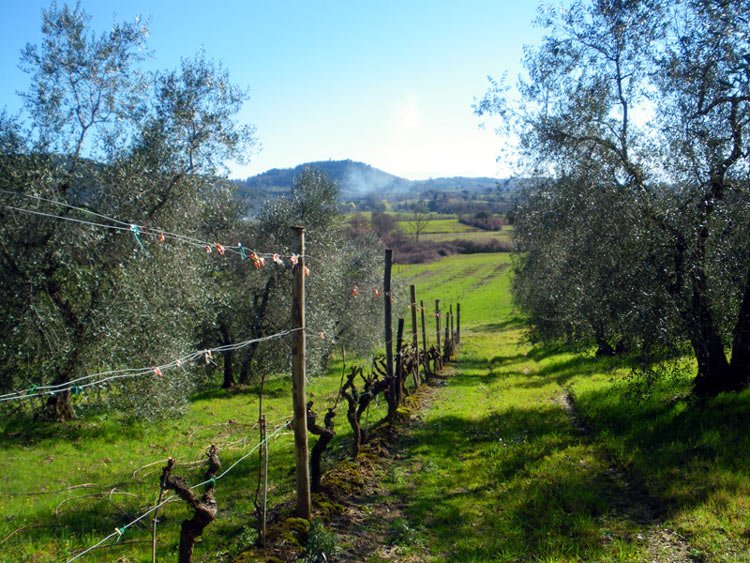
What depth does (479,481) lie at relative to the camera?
10.2 meters

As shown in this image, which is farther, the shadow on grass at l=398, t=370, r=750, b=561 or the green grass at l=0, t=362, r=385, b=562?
the green grass at l=0, t=362, r=385, b=562

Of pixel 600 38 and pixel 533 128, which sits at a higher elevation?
Result: pixel 600 38

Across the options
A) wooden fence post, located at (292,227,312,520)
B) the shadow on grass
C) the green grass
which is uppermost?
wooden fence post, located at (292,227,312,520)

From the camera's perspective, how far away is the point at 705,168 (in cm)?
1145

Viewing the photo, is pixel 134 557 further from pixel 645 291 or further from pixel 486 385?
pixel 486 385

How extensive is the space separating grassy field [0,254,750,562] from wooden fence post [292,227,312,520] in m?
0.77

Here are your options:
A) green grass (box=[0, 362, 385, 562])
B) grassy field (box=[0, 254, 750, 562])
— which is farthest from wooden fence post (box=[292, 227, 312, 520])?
green grass (box=[0, 362, 385, 562])

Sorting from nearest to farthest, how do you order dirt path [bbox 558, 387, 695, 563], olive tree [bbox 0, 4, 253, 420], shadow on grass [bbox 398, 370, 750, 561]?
dirt path [bbox 558, 387, 695, 563] < shadow on grass [bbox 398, 370, 750, 561] < olive tree [bbox 0, 4, 253, 420]

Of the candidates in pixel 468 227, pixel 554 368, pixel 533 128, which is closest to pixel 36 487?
pixel 533 128

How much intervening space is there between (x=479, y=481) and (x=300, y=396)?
15.2 ft

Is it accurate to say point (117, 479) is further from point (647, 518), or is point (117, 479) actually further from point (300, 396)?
point (647, 518)

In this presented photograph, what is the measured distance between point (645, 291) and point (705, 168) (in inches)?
120

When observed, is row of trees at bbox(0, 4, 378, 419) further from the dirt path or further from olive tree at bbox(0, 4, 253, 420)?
the dirt path

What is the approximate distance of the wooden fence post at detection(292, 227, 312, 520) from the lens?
745cm
